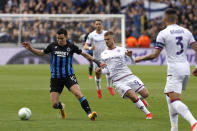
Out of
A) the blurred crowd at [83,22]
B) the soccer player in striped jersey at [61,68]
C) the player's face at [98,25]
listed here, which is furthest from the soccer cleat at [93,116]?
the blurred crowd at [83,22]

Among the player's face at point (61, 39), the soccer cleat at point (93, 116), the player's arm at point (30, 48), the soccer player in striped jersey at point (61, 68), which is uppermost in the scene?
the player's face at point (61, 39)

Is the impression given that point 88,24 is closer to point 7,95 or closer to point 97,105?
point 7,95

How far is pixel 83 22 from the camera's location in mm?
35219

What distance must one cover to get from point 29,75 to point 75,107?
12.1 meters

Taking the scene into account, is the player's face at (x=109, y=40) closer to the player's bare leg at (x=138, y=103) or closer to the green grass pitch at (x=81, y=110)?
the player's bare leg at (x=138, y=103)

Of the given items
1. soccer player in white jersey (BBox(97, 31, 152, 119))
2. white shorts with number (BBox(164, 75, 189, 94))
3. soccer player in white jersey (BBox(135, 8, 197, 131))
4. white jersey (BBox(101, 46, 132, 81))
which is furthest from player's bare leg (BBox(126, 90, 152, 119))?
white shorts with number (BBox(164, 75, 189, 94))

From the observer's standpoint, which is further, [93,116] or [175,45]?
[93,116]

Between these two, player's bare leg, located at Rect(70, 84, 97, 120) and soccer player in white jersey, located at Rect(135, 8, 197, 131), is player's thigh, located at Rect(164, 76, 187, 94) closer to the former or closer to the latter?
soccer player in white jersey, located at Rect(135, 8, 197, 131)

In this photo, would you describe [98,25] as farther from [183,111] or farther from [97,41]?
[183,111]

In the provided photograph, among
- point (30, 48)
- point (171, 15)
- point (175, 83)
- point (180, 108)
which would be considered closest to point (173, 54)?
point (175, 83)

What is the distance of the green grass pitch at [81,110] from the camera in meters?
10.9

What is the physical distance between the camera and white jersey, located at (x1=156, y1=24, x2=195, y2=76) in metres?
9.29

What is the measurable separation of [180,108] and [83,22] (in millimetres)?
26631

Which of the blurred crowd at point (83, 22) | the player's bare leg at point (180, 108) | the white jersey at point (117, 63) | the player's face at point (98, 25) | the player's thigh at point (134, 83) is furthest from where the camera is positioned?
the blurred crowd at point (83, 22)
